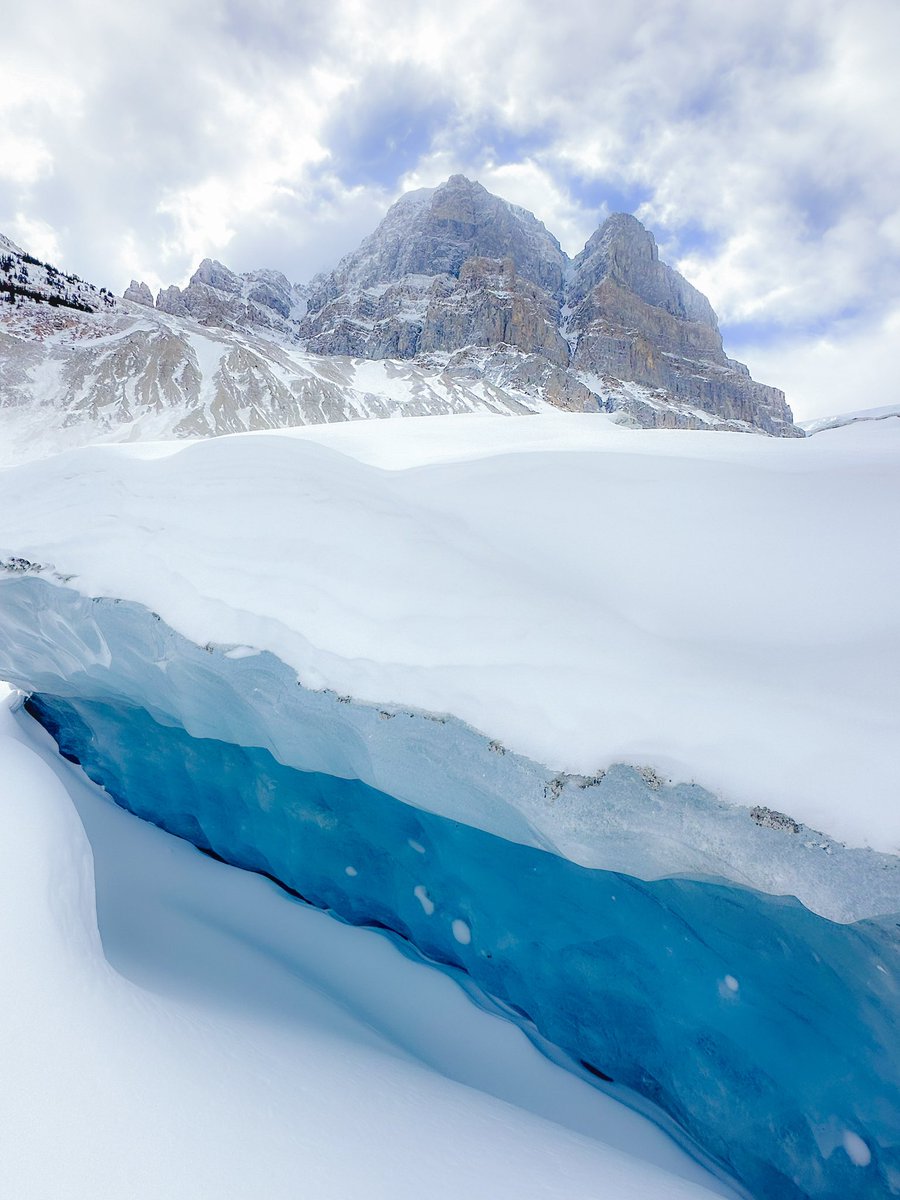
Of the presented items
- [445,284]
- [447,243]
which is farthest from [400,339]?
[447,243]

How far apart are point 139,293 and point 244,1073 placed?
266ft

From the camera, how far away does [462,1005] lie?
2.50 meters

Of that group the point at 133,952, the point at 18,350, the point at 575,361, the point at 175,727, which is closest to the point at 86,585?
the point at 175,727

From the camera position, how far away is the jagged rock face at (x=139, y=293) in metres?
62.6

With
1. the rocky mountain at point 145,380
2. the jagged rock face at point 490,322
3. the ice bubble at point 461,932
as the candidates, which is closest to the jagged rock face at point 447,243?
the jagged rock face at point 490,322

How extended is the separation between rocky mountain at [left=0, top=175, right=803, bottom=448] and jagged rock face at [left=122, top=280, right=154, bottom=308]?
329mm

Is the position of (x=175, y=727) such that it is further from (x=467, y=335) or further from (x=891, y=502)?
(x=467, y=335)

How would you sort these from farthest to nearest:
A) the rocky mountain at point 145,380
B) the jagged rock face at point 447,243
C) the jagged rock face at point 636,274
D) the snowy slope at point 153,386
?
the jagged rock face at point 447,243, the jagged rock face at point 636,274, the rocky mountain at point 145,380, the snowy slope at point 153,386

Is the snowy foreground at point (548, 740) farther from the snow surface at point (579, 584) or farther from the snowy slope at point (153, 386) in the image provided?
the snowy slope at point (153, 386)

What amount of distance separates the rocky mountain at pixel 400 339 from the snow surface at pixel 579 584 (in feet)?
108

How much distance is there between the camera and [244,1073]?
1385 millimetres

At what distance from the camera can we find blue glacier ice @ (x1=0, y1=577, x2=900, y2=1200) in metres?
1.57

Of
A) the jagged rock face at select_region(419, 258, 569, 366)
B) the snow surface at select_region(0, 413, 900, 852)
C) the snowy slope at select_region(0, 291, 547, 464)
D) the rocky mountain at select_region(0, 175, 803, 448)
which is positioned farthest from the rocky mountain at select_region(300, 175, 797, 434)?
the snow surface at select_region(0, 413, 900, 852)

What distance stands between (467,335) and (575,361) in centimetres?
1444
